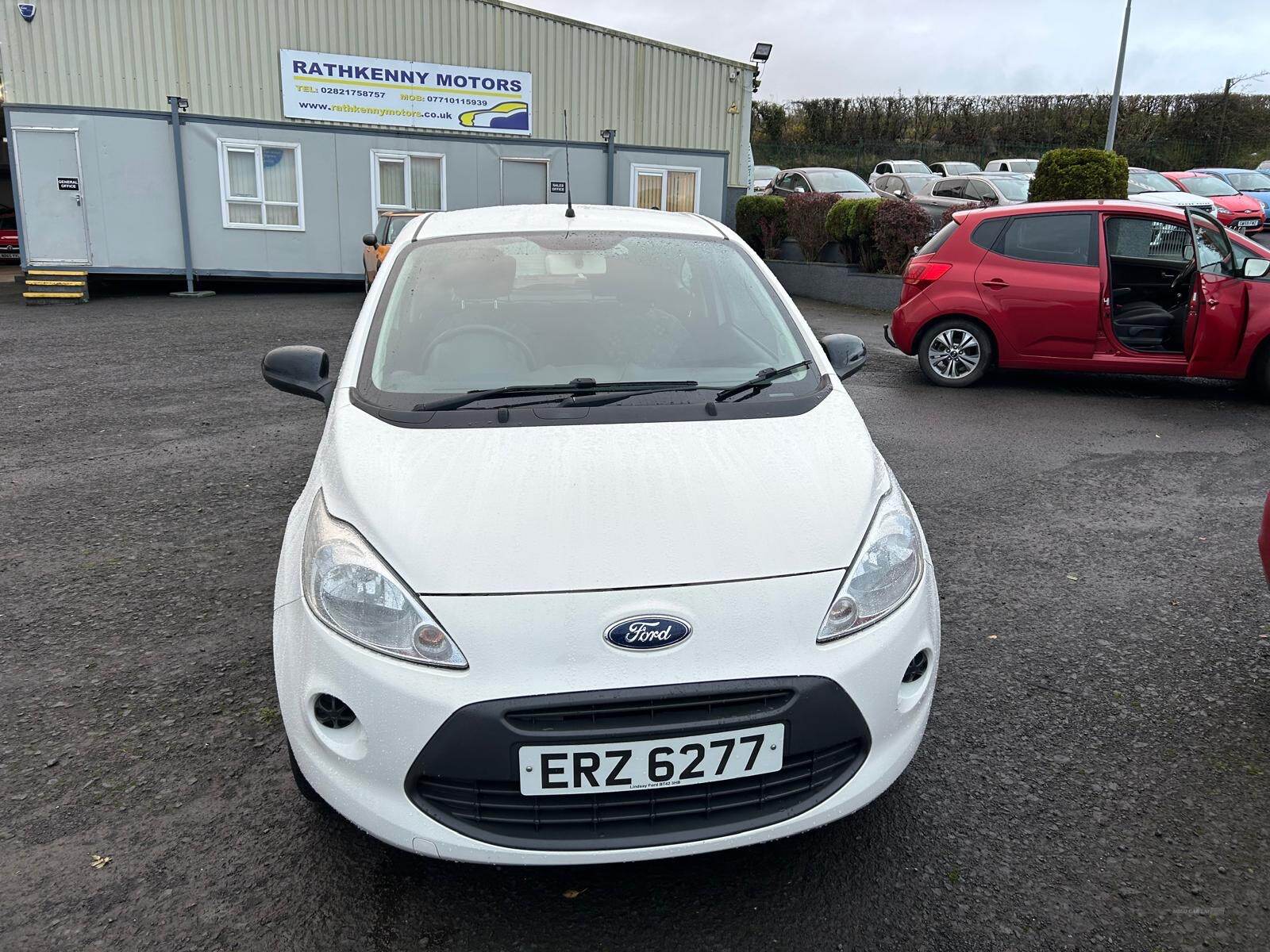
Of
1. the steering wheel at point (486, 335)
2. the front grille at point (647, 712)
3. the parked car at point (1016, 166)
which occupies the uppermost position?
the parked car at point (1016, 166)

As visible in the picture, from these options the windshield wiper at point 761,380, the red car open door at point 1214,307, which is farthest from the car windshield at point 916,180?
the windshield wiper at point 761,380

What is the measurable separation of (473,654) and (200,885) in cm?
101

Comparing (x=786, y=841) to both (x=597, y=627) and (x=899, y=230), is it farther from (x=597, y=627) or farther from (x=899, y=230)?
(x=899, y=230)

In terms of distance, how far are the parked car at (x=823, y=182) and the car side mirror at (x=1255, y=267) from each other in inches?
508

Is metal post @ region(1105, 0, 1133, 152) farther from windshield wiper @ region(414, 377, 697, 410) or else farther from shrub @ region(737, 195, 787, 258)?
windshield wiper @ region(414, 377, 697, 410)

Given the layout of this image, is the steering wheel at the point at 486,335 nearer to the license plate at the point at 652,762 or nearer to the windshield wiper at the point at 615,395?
the windshield wiper at the point at 615,395

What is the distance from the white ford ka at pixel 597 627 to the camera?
2277 mm

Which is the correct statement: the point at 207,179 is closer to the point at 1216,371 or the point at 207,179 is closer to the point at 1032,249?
the point at 1032,249

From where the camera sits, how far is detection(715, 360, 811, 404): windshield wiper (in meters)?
3.20

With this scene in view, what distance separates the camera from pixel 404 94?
18312mm

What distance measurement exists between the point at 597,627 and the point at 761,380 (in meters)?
1.30

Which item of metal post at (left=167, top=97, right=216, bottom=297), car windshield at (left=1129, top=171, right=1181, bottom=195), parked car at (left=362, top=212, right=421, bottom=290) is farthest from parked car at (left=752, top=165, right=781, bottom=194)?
metal post at (left=167, top=97, right=216, bottom=297)

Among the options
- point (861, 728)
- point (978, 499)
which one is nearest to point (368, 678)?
point (861, 728)

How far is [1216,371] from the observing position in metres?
8.40
